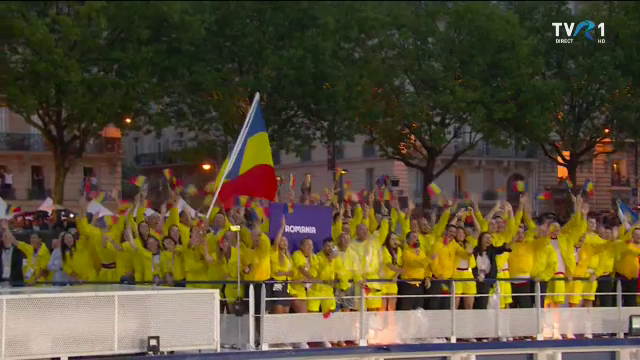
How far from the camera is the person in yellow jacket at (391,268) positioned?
16.4m

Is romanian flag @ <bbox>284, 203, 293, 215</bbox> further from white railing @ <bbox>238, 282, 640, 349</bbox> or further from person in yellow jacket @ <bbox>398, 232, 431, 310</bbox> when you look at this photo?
person in yellow jacket @ <bbox>398, 232, 431, 310</bbox>

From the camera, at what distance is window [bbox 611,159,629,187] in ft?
245

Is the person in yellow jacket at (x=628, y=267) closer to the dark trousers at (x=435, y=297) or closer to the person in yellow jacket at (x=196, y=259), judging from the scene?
the dark trousers at (x=435, y=297)

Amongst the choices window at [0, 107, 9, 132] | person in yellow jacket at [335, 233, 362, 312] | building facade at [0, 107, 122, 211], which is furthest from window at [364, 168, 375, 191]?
person in yellow jacket at [335, 233, 362, 312]

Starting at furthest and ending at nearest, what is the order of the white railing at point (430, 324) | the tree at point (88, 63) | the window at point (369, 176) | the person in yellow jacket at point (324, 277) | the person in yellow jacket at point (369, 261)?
the window at point (369, 176) < the tree at point (88, 63) < the person in yellow jacket at point (369, 261) < the person in yellow jacket at point (324, 277) < the white railing at point (430, 324)

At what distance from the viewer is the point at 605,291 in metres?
18.0

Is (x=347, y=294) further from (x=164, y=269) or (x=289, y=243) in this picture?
(x=164, y=269)

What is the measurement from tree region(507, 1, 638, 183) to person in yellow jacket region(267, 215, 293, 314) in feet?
113

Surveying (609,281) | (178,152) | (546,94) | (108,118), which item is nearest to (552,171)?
(546,94)

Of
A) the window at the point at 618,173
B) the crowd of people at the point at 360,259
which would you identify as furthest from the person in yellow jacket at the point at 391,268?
the window at the point at 618,173

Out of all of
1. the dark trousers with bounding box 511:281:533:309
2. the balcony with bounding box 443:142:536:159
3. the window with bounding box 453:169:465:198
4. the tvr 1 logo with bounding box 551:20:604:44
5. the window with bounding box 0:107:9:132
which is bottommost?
the dark trousers with bounding box 511:281:533:309

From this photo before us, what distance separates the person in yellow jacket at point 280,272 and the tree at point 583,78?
3455cm

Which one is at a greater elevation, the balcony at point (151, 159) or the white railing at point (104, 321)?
the balcony at point (151, 159)

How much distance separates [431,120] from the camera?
47938 millimetres
